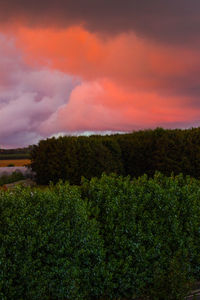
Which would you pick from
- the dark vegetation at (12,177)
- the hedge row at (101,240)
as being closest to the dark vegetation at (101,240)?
the hedge row at (101,240)

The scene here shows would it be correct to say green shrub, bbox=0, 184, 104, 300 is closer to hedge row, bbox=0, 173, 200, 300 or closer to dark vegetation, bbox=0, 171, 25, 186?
hedge row, bbox=0, 173, 200, 300

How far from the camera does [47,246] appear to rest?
5555 millimetres

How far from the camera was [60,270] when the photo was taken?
565 cm

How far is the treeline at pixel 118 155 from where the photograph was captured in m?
19.5

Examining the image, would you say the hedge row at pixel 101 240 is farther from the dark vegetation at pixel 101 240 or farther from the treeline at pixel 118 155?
the treeline at pixel 118 155

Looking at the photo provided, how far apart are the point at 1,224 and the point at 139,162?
17399mm

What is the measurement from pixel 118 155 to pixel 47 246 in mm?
16124

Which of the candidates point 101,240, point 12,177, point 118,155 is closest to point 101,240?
point 101,240

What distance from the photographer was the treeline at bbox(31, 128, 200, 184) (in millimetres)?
19500

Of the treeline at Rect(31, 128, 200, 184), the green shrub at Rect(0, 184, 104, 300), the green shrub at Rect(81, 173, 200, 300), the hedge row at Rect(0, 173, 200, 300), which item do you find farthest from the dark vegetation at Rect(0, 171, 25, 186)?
the green shrub at Rect(0, 184, 104, 300)

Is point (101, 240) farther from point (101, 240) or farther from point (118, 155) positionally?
point (118, 155)

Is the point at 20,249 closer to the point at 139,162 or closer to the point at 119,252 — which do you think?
the point at 119,252

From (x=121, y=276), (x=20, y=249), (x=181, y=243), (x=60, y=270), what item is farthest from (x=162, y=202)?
(x=20, y=249)

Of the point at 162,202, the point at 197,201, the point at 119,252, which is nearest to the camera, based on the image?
the point at 119,252
